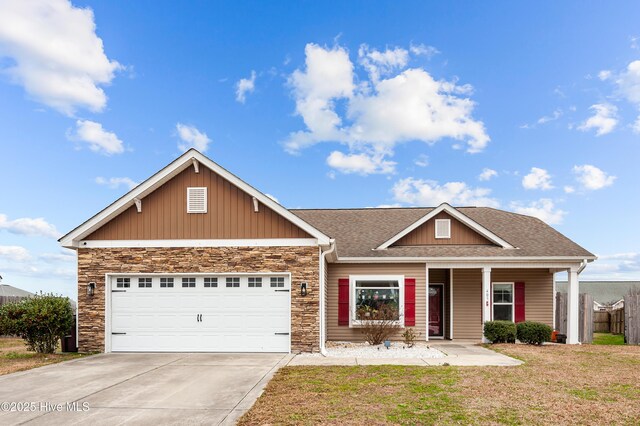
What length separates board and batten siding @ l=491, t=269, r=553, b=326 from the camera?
18.6 metres

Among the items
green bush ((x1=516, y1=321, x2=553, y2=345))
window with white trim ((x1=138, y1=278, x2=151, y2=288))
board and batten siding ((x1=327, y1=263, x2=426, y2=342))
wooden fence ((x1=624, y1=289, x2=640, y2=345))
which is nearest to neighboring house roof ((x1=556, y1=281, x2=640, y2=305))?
wooden fence ((x1=624, y1=289, x2=640, y2=345))

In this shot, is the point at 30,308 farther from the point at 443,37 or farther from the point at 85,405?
the point at 443,37

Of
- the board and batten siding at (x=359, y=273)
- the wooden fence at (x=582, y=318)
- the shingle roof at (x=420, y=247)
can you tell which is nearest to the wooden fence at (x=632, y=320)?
the wooden fence at (x=582, y=318)

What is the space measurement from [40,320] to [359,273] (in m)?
9.45

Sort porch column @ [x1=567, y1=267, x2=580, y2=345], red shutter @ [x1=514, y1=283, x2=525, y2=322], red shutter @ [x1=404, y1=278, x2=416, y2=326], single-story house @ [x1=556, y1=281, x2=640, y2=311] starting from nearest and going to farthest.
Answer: red shutter @ [x1=404, y1=278, x2=416, y2=326] < porch column @ [x1=567, y1=267, x2=580, y2=345] < red shutter @ [x1=514, y1=283, x2=525, y2=322] < single-story house @ [x1=556, y1=281, x2=640, y2=311]

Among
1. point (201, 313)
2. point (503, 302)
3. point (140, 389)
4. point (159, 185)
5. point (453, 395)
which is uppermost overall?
point (159, 185)

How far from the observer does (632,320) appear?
19047 millimetres

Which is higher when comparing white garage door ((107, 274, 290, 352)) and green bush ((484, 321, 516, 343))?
white garage door ((107, 274, 290, 352))

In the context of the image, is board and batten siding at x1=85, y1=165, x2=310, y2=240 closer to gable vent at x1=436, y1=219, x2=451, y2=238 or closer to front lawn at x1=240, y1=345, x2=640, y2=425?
front lawn at x1=240, y1=345, x2=640, y2=425

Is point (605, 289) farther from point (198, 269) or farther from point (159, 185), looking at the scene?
point (159, 185)

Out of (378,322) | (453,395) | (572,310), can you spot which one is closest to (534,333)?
(572,310)

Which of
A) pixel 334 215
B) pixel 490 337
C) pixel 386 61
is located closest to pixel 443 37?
pixel 386 61

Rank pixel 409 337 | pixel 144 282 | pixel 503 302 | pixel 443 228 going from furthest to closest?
pixel 503 302
pixel 443 228
pixel 409 337
pixel 144 282

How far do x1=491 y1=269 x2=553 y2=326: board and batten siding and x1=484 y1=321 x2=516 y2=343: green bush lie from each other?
88.3 inches
